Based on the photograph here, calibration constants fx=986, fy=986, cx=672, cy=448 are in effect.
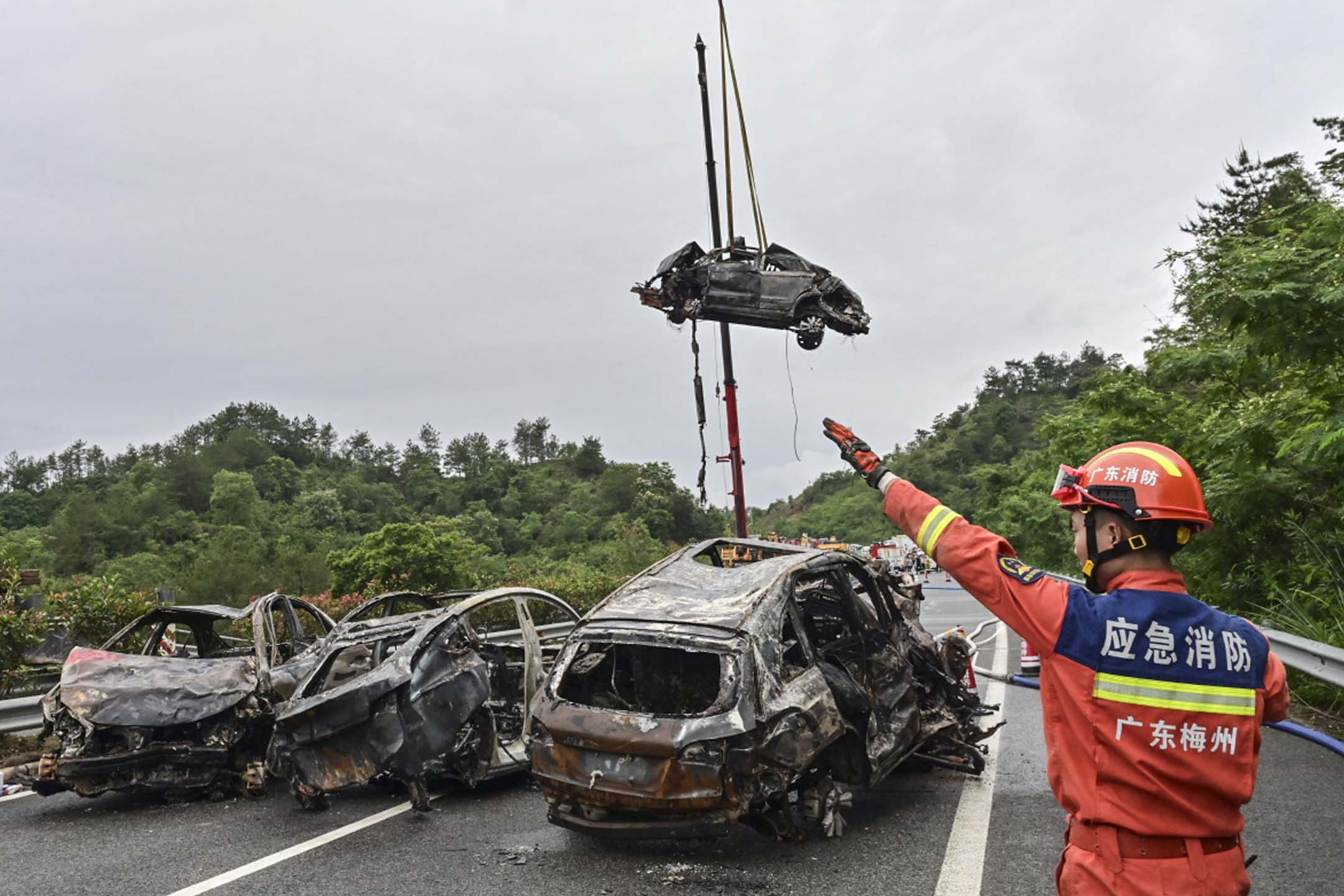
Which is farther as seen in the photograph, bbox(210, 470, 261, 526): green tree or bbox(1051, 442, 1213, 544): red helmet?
bbox(210, 470, 261, 526): green tree

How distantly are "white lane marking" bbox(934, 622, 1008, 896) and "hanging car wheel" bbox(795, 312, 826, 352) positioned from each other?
14.6 ft

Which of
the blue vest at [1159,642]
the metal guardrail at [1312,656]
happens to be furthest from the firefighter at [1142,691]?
the metal guardrail at [1312,656]

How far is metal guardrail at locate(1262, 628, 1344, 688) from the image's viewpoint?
6316 millimetres

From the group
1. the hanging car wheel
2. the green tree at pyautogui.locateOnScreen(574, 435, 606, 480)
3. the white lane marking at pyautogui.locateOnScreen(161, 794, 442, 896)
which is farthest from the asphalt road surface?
the green tree at pyautogui.locateOnScreen(574, 435, 606, 480)

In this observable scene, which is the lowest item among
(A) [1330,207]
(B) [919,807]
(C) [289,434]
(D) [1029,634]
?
(B) [919,807]

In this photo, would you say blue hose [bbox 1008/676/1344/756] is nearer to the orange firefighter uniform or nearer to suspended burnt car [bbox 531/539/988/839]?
suspended burnt car [bbox 531/539/988/839]

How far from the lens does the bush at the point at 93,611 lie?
1128 centimetres

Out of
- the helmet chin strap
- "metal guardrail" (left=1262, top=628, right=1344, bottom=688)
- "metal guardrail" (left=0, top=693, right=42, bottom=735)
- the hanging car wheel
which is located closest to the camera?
the helmet chin strap

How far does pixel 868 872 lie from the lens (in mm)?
5098

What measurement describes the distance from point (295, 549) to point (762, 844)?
1802 inches

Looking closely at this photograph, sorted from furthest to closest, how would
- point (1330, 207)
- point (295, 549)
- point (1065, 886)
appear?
1. point (295, 549)
2. point (1330, 207)
3. point (1065, 886)

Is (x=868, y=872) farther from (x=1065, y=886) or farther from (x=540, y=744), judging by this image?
(x=1065, y=886)

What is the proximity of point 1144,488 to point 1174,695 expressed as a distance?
53cm

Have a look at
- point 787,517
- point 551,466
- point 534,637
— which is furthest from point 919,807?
point 787,517
